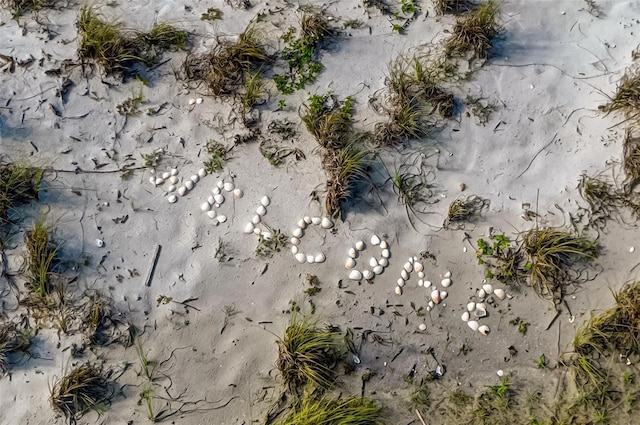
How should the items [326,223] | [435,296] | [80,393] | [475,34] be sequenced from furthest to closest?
[475,34], [326,223], [435,296], [80,393]

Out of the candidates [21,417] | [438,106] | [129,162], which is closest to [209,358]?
[21,417]

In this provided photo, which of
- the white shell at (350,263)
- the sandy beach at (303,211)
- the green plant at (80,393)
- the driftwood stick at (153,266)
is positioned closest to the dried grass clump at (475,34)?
the sandy beach at (303,211)

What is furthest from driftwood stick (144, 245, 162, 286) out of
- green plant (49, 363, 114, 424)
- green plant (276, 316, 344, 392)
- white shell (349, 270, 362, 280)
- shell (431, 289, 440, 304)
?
shell (431, 289, 440, 304)

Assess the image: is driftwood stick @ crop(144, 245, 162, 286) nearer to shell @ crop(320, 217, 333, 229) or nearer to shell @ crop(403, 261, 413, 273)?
shell @ crop(320, 217, 333, 229)

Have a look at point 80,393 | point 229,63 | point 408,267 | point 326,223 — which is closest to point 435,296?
point 408,267

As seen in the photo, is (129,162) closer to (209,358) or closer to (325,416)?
(209,358)

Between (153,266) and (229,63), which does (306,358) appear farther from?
(229,63)
